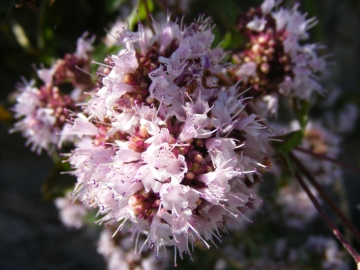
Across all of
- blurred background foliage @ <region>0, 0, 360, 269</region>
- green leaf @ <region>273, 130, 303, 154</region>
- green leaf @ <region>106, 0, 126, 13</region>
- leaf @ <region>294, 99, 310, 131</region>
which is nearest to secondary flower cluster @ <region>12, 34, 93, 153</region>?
blurred background foliage @ <region>0, 0, 360, 269</region>

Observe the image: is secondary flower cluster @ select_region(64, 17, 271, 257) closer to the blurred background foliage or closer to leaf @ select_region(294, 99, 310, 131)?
leaf @ select_region(294, 99, 310, 131)

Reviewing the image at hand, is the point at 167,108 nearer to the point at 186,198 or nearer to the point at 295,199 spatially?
the point at 186,198

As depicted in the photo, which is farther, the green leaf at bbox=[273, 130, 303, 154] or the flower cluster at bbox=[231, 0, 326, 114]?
the flower cluster at bbox=[231, 0, 326, 114]

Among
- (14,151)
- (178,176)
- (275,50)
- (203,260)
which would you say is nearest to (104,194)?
(178,176)

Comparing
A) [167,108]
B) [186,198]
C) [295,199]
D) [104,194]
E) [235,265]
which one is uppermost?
[167,108]

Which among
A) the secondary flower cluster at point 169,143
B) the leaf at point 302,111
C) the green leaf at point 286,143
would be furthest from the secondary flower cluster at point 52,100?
the leaf at point 302,111

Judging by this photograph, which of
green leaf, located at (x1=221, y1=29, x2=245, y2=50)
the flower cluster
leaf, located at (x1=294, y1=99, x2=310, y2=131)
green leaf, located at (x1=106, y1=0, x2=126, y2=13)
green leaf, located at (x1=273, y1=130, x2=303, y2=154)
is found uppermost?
green leaf, located at (x1=106, y1=0, x2=126, y2=13)

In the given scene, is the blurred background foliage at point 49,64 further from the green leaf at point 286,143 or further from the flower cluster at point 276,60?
the green leaf at point 286,143
